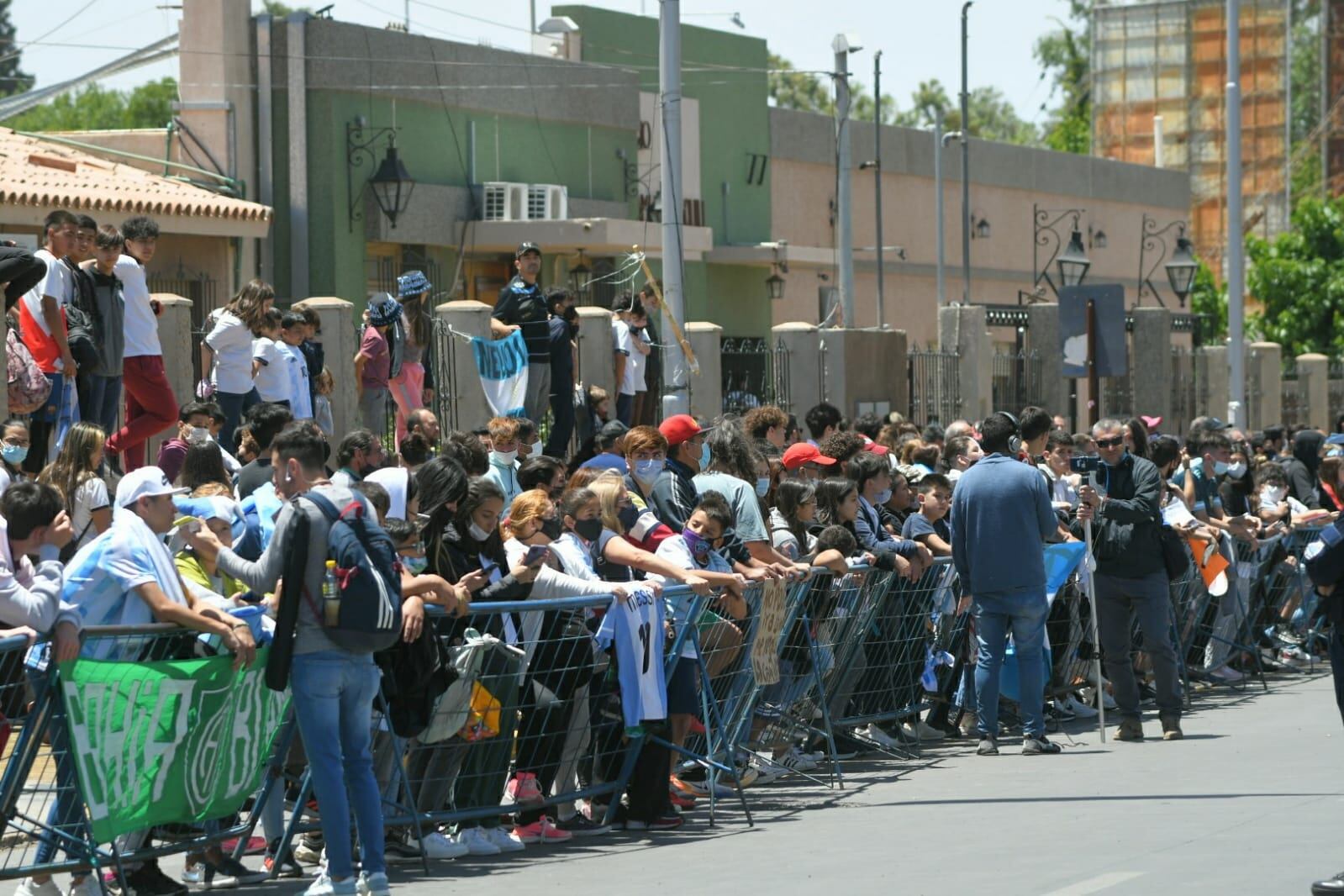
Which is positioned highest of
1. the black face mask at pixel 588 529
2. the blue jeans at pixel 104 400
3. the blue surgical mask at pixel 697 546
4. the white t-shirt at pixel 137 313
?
the white t-shirt at pixel 137 313

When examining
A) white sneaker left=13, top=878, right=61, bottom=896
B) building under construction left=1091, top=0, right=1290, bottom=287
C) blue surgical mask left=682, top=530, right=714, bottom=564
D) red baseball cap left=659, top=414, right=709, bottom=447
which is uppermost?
building under construction left=1091, top=0, right=1290, bottom=287

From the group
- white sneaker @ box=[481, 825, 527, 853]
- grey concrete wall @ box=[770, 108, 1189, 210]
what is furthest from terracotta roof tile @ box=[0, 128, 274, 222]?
grey concrete wall @ box=[770, 108, 1189, 210]

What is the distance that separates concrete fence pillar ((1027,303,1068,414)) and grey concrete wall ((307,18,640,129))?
8.10 metres

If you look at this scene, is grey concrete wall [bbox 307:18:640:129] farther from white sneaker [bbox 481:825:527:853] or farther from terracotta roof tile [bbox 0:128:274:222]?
white sneaker [bbox 481:825:527:853]

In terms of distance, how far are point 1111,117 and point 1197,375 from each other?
45.2 m

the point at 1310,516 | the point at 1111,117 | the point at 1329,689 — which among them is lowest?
the point at 1329,689

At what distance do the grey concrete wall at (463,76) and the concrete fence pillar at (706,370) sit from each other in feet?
30.7

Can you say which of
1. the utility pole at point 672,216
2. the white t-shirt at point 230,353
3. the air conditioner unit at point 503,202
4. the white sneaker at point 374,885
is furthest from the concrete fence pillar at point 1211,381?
the white sneaker at point 374,885

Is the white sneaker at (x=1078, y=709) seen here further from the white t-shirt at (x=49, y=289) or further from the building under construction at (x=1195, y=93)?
the building under construction at (x=1195, y=93)

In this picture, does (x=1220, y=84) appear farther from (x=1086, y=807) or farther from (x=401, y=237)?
(x=1086, y=807)

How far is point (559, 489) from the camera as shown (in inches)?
471

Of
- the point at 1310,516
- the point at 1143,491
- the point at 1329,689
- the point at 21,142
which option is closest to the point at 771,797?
the point at 1143,491

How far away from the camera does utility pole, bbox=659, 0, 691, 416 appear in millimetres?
16781

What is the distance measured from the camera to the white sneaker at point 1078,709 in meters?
15.4
